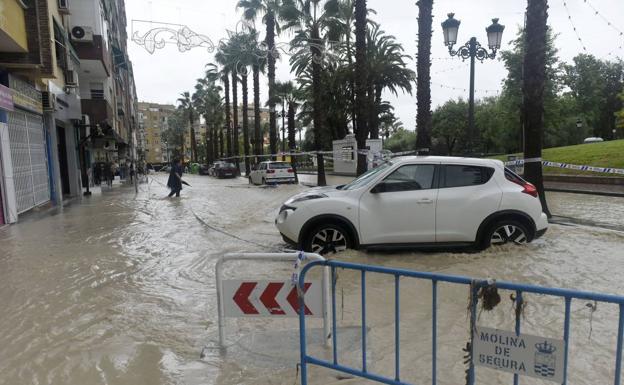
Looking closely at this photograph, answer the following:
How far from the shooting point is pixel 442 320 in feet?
14.9

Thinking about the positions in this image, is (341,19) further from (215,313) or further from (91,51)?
(215,313)

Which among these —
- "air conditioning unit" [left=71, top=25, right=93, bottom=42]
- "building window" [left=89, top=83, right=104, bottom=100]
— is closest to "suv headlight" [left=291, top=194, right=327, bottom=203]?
"air conditioning unit" [left=71, top=25, right=93, bottom=42]

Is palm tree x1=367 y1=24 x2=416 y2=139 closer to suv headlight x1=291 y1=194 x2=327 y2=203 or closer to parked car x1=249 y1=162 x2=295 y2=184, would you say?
parked car x1=249 y1=162 x2=295 y2=184

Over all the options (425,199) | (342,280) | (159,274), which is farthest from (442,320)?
(159,274)

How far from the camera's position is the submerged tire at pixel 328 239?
22.5 feet

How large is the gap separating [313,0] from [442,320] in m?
24.0

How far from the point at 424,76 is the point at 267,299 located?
435 inches

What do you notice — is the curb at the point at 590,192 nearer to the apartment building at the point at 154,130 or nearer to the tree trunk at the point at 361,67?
the tree trunk at the point at 361,67

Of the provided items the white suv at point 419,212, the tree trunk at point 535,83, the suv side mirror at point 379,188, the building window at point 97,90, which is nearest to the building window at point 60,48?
the building window at point 97,90

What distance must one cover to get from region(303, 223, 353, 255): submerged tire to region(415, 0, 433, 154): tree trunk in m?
6.81

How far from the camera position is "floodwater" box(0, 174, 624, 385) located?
12.0 ft

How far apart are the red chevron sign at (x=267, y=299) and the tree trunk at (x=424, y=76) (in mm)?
10028

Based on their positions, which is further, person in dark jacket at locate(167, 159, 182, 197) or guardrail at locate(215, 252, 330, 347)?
person in dark jacket at locate(167, 159, 182, 197)

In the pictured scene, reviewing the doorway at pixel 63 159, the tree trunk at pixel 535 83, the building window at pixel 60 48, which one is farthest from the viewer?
the doorway at pixel 63 159
